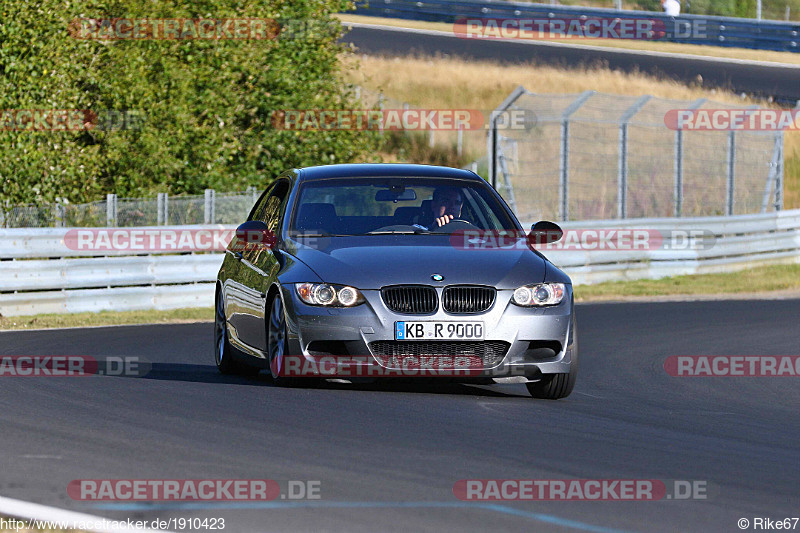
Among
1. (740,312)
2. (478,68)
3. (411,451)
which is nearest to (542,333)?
(411,451)

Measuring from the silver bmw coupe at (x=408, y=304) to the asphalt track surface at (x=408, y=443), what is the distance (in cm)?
26

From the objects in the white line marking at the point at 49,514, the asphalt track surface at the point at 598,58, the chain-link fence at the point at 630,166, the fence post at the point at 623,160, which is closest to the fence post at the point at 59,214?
the chain-link fence at the point at 630,166

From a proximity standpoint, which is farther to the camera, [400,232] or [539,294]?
[400,232]

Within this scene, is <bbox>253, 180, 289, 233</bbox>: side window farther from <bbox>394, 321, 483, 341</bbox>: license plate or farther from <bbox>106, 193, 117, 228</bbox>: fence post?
<bbox>106, 193, 117, 228</bbox>: fence post

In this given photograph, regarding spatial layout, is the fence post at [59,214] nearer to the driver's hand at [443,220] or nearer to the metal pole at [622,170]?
the metal pole at [622,170]

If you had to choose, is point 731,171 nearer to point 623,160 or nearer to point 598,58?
point 623,160

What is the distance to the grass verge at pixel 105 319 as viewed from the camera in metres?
16.8

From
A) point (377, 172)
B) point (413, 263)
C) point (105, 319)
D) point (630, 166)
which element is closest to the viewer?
point (413, 263)

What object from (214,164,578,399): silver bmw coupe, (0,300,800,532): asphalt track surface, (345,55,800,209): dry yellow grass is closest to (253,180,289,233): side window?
(214,164,578,399): silver bmw coupe

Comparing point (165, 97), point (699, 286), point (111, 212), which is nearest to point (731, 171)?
point (699, 286)

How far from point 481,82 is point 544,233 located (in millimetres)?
34064

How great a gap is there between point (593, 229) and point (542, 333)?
47.2 feet

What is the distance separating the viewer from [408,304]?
9.30 meters

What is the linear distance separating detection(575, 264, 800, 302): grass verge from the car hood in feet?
38.6
